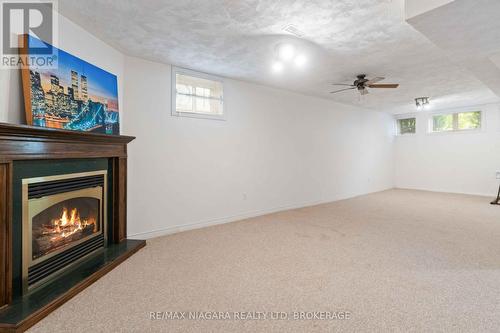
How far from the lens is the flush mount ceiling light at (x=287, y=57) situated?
2965 mm

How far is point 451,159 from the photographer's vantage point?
7.06m

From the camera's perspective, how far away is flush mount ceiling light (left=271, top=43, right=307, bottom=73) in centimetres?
296

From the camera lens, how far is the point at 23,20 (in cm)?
200

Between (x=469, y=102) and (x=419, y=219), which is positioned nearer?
(x=419, y=219)

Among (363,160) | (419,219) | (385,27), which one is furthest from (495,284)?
(363,160)

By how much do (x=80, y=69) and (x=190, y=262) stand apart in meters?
2.40

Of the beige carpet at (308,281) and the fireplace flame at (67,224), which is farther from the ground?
the fireplace flame at (67,224)

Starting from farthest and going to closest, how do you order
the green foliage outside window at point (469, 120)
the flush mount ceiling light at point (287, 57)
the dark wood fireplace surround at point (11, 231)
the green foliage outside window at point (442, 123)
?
the green foliage outside window at point (442, 123), the green foliage outside window at point (469, 120), the flush mount ceiling light at point (287, 57), the dark wood fireplace surround at point (11, 231)

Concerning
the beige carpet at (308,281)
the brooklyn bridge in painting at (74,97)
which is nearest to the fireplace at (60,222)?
the beige carpet at (308,281)

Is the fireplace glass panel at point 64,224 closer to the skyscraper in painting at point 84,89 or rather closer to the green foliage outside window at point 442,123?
the skyscraper in painting at point 84,89

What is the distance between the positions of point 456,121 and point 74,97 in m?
9.23

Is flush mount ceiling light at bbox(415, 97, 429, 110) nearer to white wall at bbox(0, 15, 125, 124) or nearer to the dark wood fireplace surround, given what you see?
white wall at bbox(0, 15, 125, 124)

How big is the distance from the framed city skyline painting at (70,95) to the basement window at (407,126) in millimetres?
8734

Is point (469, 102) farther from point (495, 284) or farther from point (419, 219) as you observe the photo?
point (495, 284)
